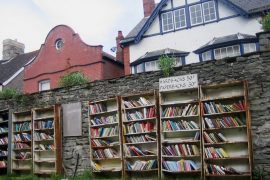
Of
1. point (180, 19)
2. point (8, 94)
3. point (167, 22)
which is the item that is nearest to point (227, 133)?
point (8, 94)

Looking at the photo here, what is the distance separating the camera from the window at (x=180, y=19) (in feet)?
46.9

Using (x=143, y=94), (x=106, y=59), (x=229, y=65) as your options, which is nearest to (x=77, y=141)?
(x=143, y=94)

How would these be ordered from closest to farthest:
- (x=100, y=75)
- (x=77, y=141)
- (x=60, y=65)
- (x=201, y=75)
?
(x=201, y=75) < (x=77, y=141) < (x=100, y=75) < (x=60, y=65)

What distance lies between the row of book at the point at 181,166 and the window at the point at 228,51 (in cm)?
663

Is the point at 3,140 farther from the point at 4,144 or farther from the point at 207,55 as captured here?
the point at 207,55

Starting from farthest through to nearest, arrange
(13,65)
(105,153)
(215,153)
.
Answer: (13,65) → (105,153) → (215,153)

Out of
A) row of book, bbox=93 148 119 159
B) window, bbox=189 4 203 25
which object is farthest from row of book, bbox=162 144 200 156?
window, bbox=189 4 203 25

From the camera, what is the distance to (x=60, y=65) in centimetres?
1645

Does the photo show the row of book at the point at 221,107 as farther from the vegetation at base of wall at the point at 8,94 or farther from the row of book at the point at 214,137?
the vegetation at base of wall at the point at 8,94

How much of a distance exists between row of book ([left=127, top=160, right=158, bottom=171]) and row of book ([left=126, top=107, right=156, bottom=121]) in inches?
42.7

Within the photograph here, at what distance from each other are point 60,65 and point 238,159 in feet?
37.7

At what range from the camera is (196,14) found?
14.1 meters

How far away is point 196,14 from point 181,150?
818 cm

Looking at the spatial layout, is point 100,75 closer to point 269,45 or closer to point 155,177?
point 155,177
